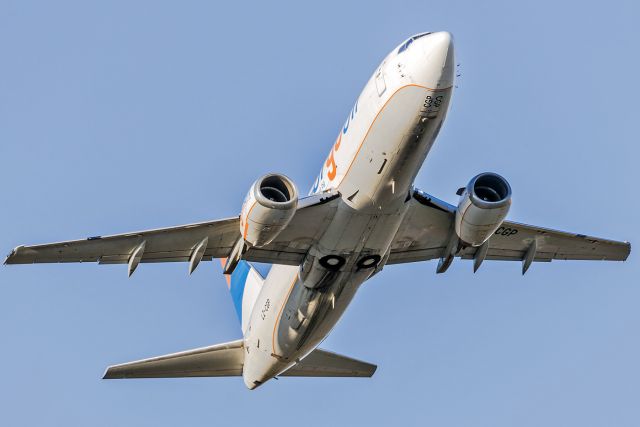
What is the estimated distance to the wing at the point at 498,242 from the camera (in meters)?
30.2

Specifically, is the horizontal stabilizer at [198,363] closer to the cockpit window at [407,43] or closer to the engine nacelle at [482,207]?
the engine nacelle at [482,207]

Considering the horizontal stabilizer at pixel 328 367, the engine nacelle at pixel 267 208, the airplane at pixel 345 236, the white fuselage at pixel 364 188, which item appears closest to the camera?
the white fuselage at pixel 364 188

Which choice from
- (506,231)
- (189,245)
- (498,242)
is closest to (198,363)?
(189,245)

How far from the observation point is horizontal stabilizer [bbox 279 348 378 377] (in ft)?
117

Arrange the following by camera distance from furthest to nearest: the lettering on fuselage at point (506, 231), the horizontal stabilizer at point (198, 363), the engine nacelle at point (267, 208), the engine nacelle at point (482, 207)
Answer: the horizontal stabilizer at point (198, 363)
the lettering on fuselage at point (506, 231)
the engine nacelle at point (482, 207)
the engine nacelle at point (267, 208)

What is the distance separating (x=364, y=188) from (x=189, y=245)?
17.6 feet

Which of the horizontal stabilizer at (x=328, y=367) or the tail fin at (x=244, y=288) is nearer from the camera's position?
the tail fin at (x=244, y=288)

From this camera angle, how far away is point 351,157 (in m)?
27.6

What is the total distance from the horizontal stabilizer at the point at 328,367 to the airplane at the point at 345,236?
94 centimetres

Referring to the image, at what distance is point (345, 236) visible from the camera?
28.7 m

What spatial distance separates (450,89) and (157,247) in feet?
29.9

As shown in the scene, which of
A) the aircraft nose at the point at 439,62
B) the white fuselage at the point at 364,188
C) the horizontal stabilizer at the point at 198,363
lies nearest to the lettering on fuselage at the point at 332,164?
the white fuselage at the point at 364,188

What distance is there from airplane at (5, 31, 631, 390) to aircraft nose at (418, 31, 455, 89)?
27mm

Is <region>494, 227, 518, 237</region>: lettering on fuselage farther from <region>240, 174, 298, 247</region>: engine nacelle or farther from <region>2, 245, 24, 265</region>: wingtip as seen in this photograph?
<region>2, 245, 24, 265</region>: wingtip
